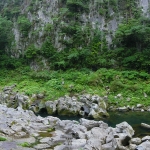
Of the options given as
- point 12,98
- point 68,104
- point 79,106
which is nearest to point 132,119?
point 79,106

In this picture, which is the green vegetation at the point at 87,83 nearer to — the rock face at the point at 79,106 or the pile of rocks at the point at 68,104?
the pile of rocks at the point at 68,104

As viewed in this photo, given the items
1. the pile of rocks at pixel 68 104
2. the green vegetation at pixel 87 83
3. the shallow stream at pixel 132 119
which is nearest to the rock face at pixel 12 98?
the pile of rocks at pixel 68 104

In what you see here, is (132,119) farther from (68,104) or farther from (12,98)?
(12,98)

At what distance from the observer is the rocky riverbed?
12055mm

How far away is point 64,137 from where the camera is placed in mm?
14000

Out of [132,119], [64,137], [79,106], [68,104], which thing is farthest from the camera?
[68,104]

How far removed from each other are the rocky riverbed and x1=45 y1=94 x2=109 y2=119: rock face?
27.1 feet

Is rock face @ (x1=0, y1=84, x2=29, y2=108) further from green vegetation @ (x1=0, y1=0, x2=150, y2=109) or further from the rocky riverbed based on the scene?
the rocky riverbed

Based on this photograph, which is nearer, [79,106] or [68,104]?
[79,106]

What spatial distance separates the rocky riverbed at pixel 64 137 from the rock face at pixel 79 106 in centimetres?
827

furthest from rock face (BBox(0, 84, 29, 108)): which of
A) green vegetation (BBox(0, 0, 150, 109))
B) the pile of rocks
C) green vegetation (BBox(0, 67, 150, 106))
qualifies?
green vegetation (BBox(0, 0, 150, 109))

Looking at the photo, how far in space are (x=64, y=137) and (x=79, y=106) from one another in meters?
12.8

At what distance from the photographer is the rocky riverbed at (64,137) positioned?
1205cm

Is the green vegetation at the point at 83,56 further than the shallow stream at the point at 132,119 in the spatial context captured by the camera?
Yes
